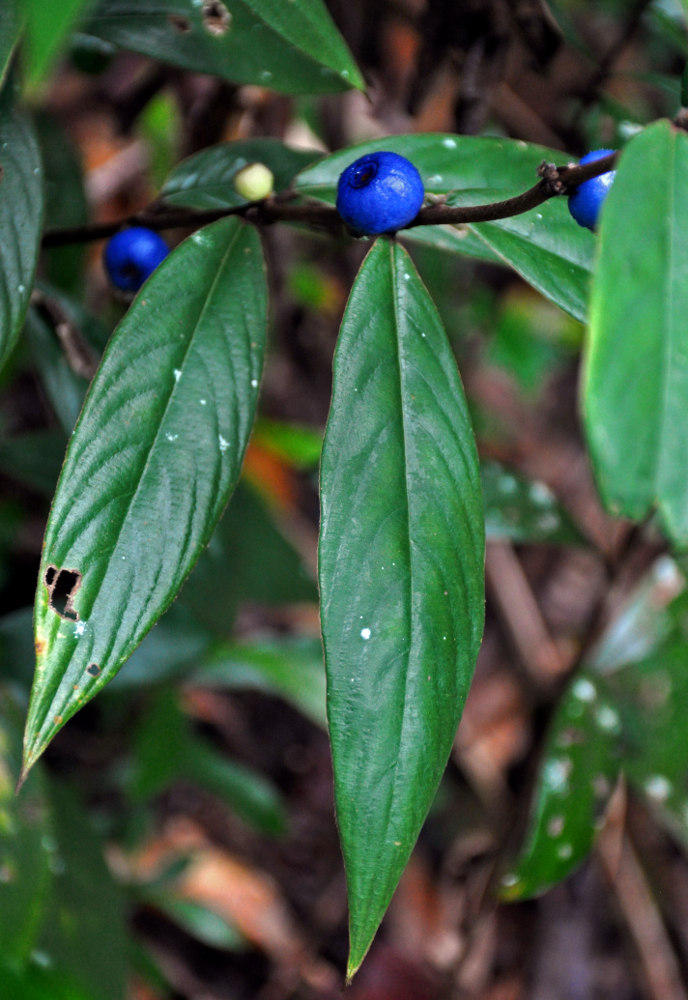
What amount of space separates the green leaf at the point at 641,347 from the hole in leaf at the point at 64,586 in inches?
13.5

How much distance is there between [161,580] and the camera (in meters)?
0.56

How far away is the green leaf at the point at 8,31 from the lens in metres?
0.56

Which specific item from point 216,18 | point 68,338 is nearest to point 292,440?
point 68,338

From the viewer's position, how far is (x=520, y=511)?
1.31 meters

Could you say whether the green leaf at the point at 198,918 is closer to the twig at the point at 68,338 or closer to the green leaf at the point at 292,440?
the green leaf at the point at 292,440

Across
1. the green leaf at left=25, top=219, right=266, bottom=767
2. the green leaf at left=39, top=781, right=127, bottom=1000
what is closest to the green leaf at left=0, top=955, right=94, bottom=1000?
the green leaf at left=39, top=781, right=127, bottom=1000

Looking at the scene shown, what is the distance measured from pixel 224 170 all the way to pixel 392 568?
486mm

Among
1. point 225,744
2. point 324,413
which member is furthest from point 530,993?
point 324,413

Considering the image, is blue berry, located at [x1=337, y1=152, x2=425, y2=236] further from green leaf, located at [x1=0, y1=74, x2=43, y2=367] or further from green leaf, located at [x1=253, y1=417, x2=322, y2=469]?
green leaf, located at [x1=253, y1=417, x2=322, y2=469]

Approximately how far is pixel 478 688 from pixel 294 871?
61cm

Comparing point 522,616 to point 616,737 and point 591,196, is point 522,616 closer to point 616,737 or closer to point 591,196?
point 616,737

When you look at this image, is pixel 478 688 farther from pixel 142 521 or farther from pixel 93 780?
pixel 142 521

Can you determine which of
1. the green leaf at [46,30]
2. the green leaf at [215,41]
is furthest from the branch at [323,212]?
the green leaf at [46,30]

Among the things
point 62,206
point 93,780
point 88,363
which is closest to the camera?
point 88,363
